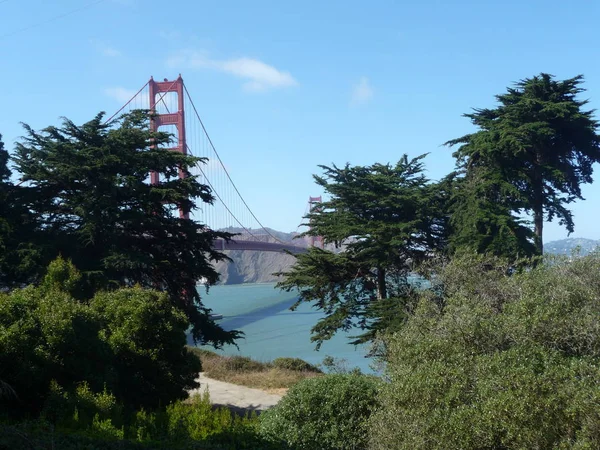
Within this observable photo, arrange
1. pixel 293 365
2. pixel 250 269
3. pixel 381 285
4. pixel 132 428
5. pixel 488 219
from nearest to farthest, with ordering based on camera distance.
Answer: pixel 132 428 < pixel 488 219 < pixel 293 365 < pixel 381 285 < pixel 250 269

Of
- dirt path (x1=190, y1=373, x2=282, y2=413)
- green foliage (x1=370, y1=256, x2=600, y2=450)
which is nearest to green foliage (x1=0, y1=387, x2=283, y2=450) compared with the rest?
green foliage (x1=370, y1=256, x2=600, y2=450)

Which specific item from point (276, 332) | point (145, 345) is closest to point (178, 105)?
point (276, 332)

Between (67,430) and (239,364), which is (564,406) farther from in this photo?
(239,364)

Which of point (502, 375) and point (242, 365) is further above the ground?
point (502, 375)

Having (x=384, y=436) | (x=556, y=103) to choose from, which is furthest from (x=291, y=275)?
(x=384, y=436)

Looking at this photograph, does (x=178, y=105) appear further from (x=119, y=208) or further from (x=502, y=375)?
(x=502, y=375)

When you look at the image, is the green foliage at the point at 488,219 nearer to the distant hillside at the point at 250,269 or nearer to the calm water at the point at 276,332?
the calm water at the point at 276,332

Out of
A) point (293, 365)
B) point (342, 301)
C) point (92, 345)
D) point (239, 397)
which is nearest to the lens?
point (92, 345)
